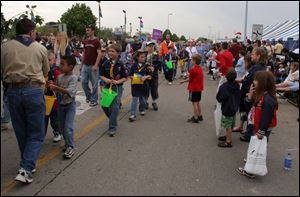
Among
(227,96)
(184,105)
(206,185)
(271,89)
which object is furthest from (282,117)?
(206,185)

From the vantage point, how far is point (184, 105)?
10367 millimetres

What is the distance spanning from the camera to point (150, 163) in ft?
18.0

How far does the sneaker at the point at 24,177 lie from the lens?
4.51 meters

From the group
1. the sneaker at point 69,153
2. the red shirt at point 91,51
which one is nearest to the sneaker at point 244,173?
the sneaker at point 69,153

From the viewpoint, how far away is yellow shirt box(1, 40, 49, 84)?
4.36 meters

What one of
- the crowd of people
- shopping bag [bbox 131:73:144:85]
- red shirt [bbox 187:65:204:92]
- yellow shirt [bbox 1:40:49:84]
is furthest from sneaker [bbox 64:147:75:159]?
red shirt [bbox 187:65:204:92]

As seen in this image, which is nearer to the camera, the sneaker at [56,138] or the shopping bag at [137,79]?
the sneaker at [56,138]

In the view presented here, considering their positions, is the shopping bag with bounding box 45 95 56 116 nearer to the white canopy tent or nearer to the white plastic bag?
the white plastic bag

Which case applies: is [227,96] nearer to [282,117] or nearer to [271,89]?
[271,89]

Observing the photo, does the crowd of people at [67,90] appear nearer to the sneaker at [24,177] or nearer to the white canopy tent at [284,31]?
the sneaker at [24,177]

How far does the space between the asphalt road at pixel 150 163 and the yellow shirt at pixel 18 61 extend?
1.32 metres

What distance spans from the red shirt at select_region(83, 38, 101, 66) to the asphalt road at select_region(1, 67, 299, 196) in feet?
7.25

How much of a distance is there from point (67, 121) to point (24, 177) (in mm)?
1279

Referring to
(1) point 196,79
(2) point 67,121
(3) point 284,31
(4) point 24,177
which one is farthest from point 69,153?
(3) point 284,31
